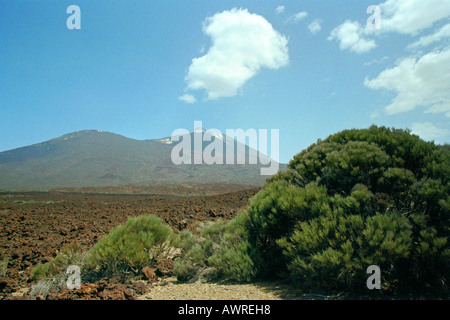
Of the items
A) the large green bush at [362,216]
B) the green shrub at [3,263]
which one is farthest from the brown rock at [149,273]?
the green shrub at [3,263]

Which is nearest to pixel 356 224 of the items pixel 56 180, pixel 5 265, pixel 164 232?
pixel 164 232

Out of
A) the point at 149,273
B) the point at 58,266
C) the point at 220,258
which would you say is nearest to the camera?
the point at 220,258

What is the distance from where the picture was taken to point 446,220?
3592mm

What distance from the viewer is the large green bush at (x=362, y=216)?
351 cm

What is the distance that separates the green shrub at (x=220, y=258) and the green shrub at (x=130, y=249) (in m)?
0.61

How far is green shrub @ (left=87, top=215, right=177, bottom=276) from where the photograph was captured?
539cm

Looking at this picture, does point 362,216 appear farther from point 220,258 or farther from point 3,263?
point 3,263

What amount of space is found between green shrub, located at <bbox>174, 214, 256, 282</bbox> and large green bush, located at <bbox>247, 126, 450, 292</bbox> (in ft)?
0.72

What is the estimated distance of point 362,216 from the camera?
12.9ft

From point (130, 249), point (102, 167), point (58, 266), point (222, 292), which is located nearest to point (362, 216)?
point (222, 292)

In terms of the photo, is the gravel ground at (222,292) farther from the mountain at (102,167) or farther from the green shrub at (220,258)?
the mountain at (102,167)

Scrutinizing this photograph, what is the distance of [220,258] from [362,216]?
7.84ft
